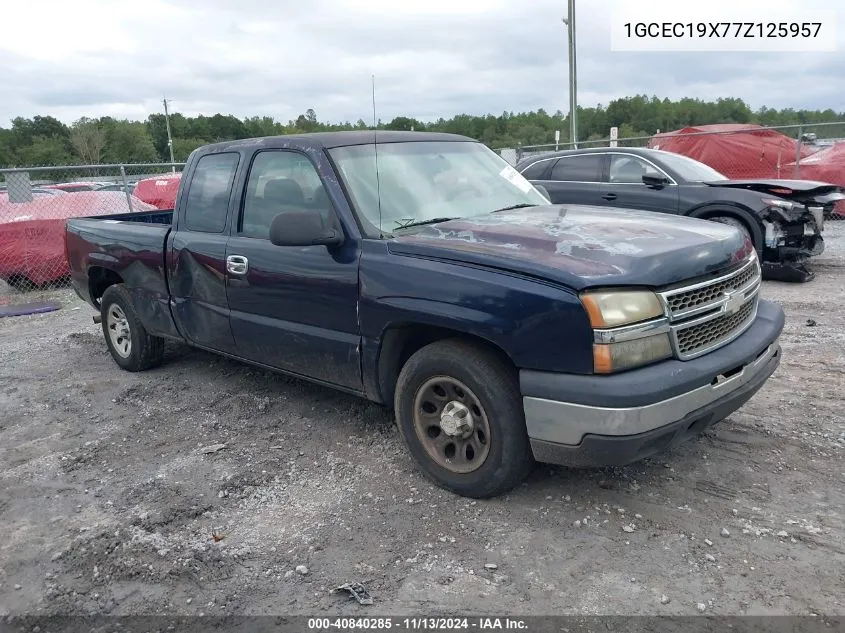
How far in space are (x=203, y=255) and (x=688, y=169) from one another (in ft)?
22.1

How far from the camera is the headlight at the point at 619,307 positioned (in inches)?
113

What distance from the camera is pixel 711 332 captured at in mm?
3248

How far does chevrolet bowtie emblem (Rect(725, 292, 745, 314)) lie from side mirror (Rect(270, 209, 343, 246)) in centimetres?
203

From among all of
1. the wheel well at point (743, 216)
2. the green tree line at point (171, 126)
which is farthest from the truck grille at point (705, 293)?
the green tree line at point (171, 126)

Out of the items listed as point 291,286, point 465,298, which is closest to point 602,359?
point 465,298

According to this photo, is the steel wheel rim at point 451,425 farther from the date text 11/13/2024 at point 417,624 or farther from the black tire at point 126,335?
the black tire at point 126,335

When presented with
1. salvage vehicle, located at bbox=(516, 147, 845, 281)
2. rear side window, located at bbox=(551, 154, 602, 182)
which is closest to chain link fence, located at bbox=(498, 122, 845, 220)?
rear side window, located at bbox=(551, 154, 602, 182)

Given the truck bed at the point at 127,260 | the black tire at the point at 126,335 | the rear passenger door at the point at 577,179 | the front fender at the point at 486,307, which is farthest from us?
the rear passenger door at the point at 577,179

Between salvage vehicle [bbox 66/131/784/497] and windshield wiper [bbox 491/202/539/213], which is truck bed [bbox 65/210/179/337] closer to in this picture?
salvage vehicle [bbox 66/131/784/497]

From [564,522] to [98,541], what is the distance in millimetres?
2231

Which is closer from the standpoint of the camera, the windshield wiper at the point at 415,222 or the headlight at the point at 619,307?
the headlight at the point at 619,307

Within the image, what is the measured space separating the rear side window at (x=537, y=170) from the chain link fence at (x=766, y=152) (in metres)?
3.87

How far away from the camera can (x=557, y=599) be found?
2.72 meters

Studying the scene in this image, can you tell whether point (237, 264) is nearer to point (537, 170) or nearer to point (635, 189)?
point (635, 189)
